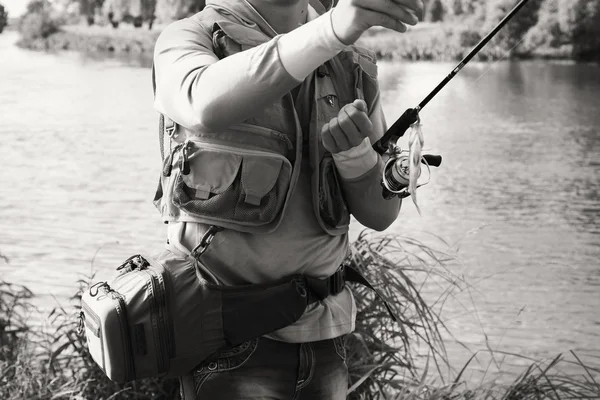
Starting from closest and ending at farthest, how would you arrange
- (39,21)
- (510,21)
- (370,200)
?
(370,200) → (510,21) → (39,21)

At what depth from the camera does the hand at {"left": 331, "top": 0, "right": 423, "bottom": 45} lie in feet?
3.34

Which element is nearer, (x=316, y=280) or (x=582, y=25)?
(x=316, y=280)

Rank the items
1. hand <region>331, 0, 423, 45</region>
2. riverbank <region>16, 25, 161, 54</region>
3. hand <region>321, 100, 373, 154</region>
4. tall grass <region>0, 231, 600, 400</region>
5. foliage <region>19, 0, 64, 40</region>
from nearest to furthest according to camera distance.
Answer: hand <region>331, 0, 423, 45</region> → hand <region>321, 100, 373, 154</region> → tall grass <region>0, 231, 600, 400</region> → foliage <region>19, 0, 64, 40</region> → riverbank <region>16, 25, 161, 54</region>

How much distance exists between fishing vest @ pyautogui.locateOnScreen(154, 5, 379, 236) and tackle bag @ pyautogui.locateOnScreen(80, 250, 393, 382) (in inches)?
4.0

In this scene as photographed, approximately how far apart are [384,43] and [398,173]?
399 centimetres

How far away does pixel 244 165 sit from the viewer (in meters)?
1.30

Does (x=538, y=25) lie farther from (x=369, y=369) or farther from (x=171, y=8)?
(x=369, y=369)

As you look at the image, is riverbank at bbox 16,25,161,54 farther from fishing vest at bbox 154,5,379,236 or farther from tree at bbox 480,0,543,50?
fishing vest at bbox 154,5,379,236

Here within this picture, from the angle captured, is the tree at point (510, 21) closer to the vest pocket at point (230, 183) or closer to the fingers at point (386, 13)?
A: the vest pocket at point (230, 183)

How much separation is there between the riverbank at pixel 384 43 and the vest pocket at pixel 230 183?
3.53 meters

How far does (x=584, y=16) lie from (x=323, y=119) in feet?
12.6

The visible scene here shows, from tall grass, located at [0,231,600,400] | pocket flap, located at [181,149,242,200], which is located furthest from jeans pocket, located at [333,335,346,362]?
tall grass, located at [0,231,600,400]

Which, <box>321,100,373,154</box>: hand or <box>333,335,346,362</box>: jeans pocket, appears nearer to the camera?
<box>321,100,373,154</box>: hand

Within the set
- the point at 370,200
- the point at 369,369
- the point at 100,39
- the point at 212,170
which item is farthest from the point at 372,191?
the point at 100,39
